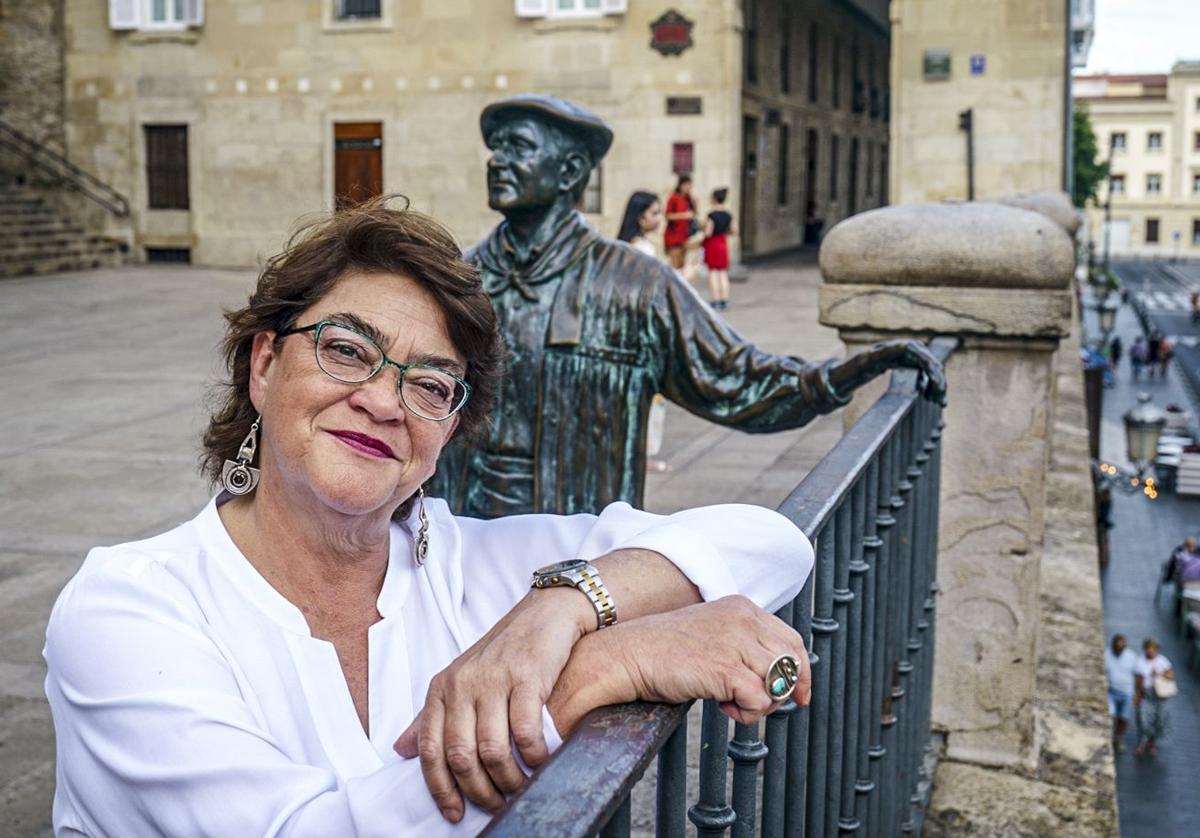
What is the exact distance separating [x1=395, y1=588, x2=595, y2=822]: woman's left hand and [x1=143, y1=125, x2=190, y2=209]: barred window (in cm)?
2582

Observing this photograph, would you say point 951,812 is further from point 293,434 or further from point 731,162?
point 731,162

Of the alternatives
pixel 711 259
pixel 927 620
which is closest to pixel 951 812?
pixel 927 620

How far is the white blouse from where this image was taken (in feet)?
5.01

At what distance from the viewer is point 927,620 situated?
3.90 metres

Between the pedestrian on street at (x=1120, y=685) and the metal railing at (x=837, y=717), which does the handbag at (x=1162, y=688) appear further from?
the metal railing at (x=837, y=717)

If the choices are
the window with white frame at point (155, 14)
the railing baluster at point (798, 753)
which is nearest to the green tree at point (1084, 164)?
the window with white frame at point (155, 14)

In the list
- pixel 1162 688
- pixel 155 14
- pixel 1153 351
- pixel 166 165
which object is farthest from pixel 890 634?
pixel 1153 351

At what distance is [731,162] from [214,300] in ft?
27.4

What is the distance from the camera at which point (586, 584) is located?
1.72 meters

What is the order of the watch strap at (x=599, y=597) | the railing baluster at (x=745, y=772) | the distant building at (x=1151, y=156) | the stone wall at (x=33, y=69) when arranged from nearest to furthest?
the watch strap at (x=599, y=597)
the railing baluster at (x=745, y=772)
the stone wall at (x=33, y=69)
the distant building at (x=1151, y=156)

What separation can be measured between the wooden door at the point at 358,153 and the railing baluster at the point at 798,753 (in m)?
23.5

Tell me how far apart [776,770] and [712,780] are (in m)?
0.39

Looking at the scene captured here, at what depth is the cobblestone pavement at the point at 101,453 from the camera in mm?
5078

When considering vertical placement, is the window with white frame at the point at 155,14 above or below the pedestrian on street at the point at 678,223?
above
